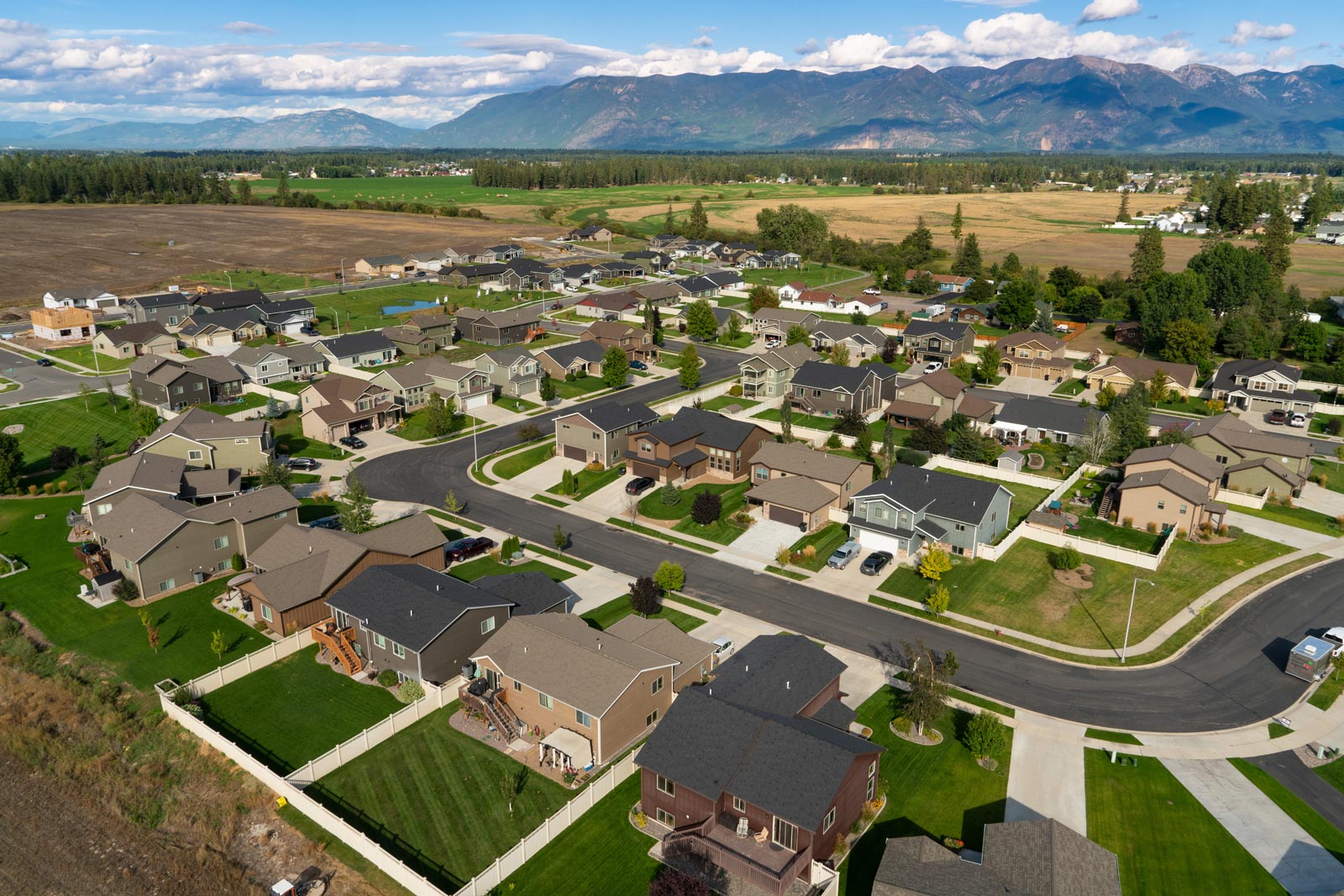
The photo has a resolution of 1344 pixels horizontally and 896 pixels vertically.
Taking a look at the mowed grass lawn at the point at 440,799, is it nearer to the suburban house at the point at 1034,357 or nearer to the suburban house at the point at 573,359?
the suburban house at the point at 573,359

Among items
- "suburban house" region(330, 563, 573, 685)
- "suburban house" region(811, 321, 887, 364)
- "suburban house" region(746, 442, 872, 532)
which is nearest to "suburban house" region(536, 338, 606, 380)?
"suburban house" region(811, 321, 887, 364)

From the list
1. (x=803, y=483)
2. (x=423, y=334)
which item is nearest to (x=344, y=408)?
(x=423, y=334)

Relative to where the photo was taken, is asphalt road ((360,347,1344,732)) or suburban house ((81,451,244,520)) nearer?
asphalt road ((360,347,1344,732))

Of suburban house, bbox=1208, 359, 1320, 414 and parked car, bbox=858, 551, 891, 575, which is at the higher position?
suburban house, bbox=1208, 359, 1320, 414

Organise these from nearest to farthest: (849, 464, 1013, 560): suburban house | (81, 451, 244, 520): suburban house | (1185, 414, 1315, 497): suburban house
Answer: (849, 464, 1013, 560): suburban house → (81, 451, 244, 520): suburban house → (1185, 414, 1315, 497): suburban house

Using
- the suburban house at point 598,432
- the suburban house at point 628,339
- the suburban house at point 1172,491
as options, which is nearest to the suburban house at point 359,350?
the suburban house at point 628,339

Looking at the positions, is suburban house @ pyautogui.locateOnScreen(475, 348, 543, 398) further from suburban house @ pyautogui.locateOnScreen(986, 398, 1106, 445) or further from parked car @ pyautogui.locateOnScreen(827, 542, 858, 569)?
suburban house @ pyautogui.locateOnScreen(986, 398, 1106, 445)
